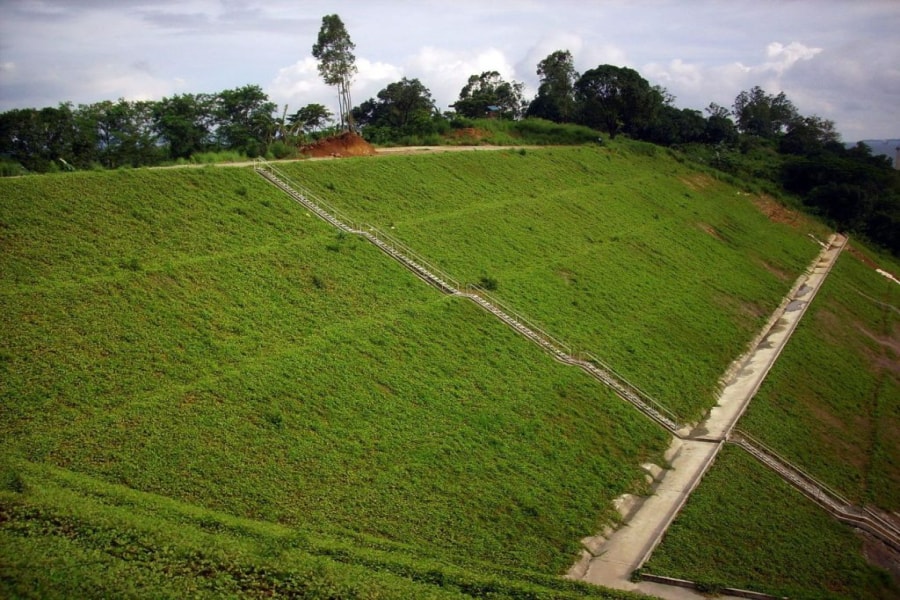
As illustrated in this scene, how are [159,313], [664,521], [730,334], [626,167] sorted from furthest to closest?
[626,167] → [730,334] → [159,313] → [664,521]

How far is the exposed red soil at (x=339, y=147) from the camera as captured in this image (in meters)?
35.8

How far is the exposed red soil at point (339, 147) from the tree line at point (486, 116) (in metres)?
1.47

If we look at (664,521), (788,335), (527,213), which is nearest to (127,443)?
(664,521)

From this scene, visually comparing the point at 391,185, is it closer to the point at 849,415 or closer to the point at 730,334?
the point at 730,334

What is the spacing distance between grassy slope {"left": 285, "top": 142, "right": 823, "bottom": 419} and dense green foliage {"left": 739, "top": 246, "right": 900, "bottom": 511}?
6.87 ft

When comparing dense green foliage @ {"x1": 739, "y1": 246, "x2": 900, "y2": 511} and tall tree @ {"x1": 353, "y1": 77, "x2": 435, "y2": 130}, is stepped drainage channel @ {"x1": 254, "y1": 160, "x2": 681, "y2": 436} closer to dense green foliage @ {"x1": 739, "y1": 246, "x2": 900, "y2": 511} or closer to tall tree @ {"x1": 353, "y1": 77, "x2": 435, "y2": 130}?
dense green foliage @ {"x1": 739, "y1": 246, "x2": 900, "y2": 511}

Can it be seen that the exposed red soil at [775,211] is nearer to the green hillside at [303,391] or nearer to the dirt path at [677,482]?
the dirt path at [677,482]

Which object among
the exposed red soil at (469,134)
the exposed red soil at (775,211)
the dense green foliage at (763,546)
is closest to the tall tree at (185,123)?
the exposed red soil at (469,134)

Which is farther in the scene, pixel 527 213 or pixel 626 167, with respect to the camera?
pixel 626 167

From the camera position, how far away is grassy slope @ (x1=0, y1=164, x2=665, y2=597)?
44.2 ft

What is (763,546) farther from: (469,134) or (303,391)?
(469,134)

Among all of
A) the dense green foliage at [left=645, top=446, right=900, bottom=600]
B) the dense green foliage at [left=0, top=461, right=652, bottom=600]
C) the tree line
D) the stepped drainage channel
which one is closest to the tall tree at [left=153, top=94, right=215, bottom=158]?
the tree line

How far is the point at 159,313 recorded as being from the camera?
58.2 feet

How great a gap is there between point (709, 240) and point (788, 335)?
10.8 meters
